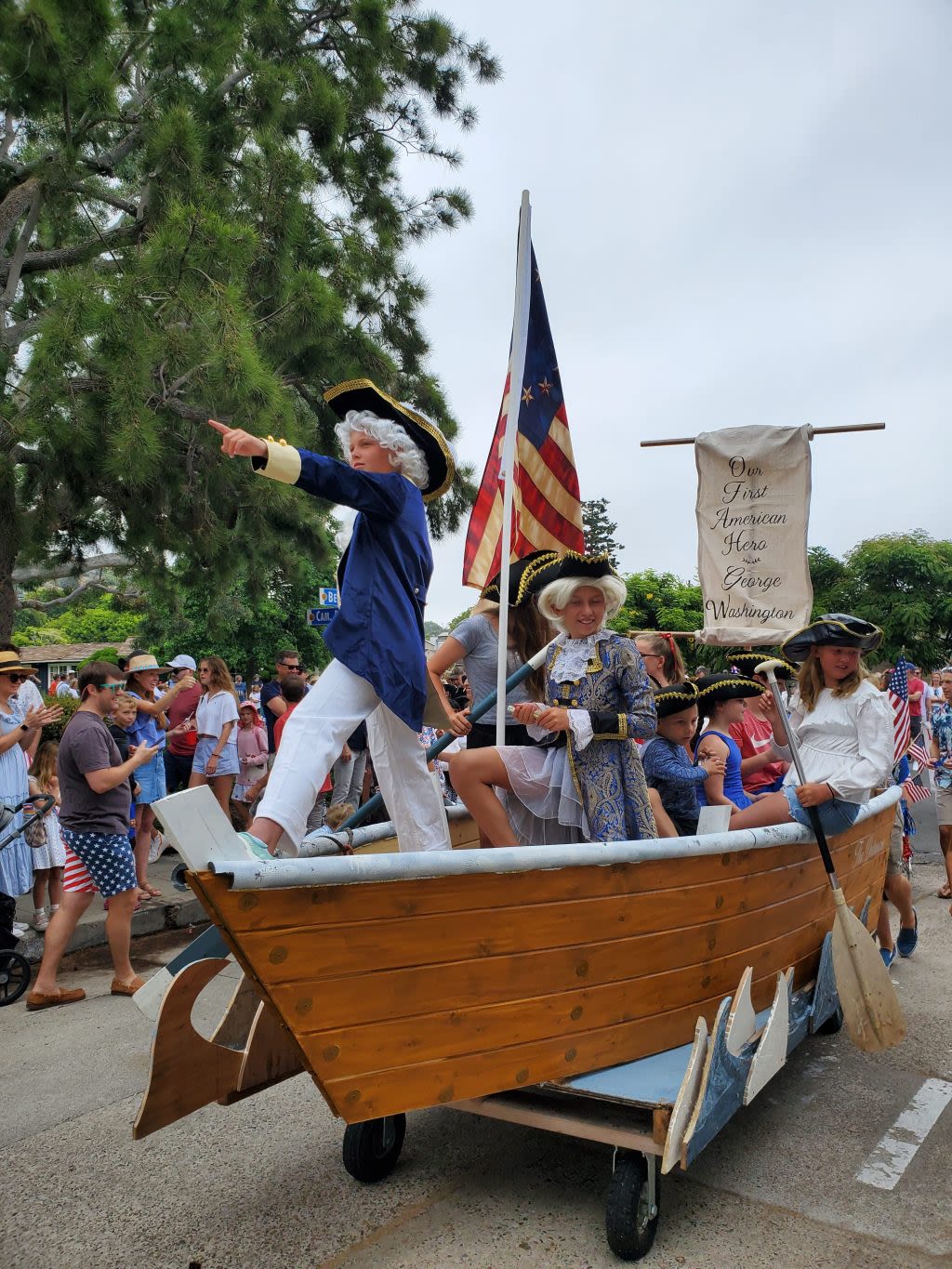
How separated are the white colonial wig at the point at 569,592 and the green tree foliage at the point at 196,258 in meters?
5.38

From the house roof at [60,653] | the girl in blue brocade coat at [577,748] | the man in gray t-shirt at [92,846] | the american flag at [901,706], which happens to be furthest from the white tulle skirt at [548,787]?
the house roof at [60,653]

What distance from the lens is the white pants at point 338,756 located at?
8.79 feet

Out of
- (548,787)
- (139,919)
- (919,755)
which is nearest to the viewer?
(548,787)

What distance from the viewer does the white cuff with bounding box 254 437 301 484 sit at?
2.63m

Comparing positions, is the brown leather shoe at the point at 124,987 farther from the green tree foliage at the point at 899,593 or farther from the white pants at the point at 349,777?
the green tree foliage at the point at 899,593

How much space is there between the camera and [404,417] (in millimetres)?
3342

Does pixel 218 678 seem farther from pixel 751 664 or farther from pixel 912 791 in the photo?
pixel 912 791

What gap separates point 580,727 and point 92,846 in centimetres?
300

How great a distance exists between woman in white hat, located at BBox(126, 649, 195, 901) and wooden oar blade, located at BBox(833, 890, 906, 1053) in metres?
4.44

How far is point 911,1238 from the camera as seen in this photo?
8.60ft

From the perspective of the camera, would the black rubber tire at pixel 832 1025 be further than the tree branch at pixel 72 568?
No

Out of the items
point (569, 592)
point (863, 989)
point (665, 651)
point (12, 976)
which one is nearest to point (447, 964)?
point (569, 592)

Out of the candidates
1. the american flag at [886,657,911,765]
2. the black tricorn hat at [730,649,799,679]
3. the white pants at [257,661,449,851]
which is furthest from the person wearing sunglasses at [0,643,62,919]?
the american flag at [886,657,911,765]

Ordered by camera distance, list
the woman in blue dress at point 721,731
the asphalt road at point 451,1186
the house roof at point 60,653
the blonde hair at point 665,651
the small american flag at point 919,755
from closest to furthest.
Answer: the asphalt road at point 451,1186 < the woman in blue dress at point 721,731 < the blonde hair at point 665,651 < the small american flag at point 919,755 < the house roof at point 60,653
